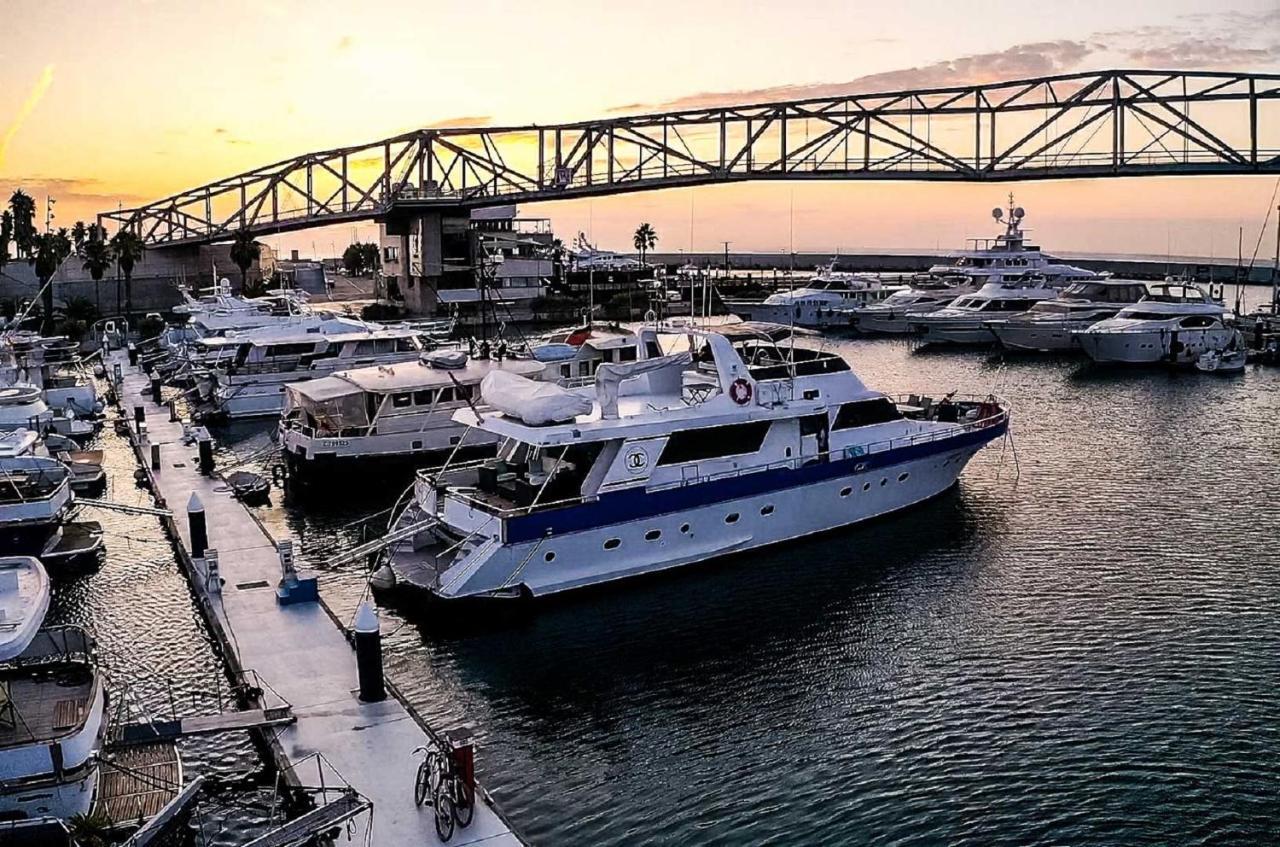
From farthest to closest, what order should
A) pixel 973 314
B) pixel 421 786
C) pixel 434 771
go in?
pixel 973 314
pixel 434 771
pixel 421 786

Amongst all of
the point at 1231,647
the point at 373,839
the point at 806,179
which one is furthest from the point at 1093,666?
the point at 806,179

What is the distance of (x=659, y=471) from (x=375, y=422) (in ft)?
43.4

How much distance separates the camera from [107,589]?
83.5ft

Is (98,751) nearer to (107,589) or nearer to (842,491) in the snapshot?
(107,589)

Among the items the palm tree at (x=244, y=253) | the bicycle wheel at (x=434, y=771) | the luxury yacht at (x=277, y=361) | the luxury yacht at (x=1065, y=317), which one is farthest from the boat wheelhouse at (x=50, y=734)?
the palm tree at (x=244, y=253)

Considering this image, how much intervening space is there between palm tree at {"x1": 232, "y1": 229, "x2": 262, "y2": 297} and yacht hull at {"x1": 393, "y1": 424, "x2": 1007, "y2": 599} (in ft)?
223

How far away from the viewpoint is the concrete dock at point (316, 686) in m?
14.4

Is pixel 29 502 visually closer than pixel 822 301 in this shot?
Yes

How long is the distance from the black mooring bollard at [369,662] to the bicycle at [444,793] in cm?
283

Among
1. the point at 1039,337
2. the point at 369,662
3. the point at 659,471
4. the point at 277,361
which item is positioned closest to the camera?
the point at 369,662

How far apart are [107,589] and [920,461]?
60.8 feet

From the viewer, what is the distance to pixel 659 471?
24469 mm

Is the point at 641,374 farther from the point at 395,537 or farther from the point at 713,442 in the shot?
the point at 395,537

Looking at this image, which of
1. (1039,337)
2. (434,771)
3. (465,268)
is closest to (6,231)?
(465,268)
